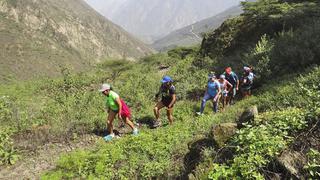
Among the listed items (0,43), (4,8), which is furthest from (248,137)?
(4,8)

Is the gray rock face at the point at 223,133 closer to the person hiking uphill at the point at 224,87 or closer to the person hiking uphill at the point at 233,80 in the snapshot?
the person hiking uphill at the point at 224,87

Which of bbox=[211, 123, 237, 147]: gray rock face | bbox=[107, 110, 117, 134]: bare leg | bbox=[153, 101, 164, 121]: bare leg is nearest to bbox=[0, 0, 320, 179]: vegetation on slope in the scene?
bbox=[211, 123, 237, 147]: gray rock face

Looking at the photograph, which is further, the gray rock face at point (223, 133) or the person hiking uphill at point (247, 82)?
the person hiking uphill at point (247, 82)

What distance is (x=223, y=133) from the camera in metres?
6.61

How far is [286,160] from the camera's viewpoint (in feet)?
17.0

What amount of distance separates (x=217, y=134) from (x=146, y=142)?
2.64m

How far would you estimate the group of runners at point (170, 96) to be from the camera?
1042cm

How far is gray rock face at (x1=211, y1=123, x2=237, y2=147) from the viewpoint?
6500 millimetres

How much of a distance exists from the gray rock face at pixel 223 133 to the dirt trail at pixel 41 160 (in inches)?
177

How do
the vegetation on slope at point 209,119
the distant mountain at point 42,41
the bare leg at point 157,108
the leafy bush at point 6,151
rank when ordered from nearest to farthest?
the vegetation on slope at point 209,119 → the leafy bush at point 6,151 → the bare leg at point 157,108 → the distant mountain at point 42,41

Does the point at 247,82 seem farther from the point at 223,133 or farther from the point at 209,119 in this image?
the point at 223,133

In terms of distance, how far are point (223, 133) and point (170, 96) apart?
4.57 m

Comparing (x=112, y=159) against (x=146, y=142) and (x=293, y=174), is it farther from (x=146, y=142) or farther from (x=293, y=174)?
(x=293, y=174)

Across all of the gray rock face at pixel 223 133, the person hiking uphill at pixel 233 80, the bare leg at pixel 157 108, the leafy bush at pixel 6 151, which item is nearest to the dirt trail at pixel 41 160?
the leafy bush at pixel 6 151
